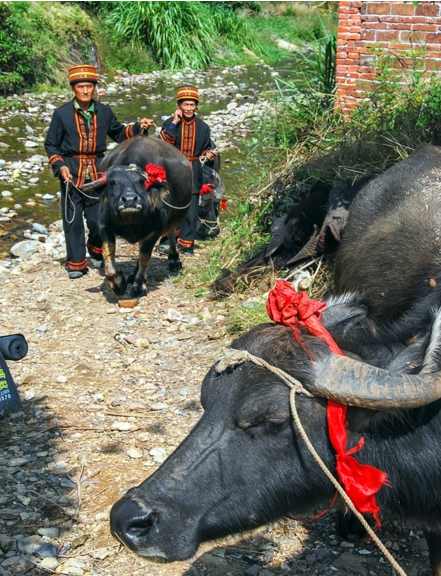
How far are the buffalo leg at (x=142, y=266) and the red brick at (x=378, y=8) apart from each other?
366 centimetres

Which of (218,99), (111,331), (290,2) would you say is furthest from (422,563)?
(290,2)

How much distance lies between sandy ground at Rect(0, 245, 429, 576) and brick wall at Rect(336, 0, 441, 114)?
10.0 feet

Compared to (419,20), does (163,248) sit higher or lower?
lower

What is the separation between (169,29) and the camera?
2105cm

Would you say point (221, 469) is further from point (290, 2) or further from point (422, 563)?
point (290, 2)

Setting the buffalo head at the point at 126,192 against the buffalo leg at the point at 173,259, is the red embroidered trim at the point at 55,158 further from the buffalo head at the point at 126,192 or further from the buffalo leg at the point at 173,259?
the buffalo leg at the point at 173,259

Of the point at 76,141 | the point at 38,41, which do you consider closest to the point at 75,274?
the point at 76,141

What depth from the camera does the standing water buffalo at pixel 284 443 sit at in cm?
253

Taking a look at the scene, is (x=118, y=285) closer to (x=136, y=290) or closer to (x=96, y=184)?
(x=136, y=290)

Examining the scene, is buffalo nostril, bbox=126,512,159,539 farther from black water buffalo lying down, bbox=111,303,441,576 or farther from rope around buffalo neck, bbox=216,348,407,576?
rope around buffalo neck, bbox=216,348,407,576

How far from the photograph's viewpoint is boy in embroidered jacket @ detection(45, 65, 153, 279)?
741 cm

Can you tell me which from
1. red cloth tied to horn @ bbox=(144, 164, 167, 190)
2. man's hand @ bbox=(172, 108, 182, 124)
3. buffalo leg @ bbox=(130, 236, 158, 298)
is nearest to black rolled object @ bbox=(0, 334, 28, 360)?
buffalo leg @ bbox=(130, 236, 158, 298)

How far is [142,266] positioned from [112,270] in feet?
1.24

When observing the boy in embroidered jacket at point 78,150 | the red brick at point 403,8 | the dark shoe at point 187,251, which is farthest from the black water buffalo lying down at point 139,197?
the red brick at point 403,8
